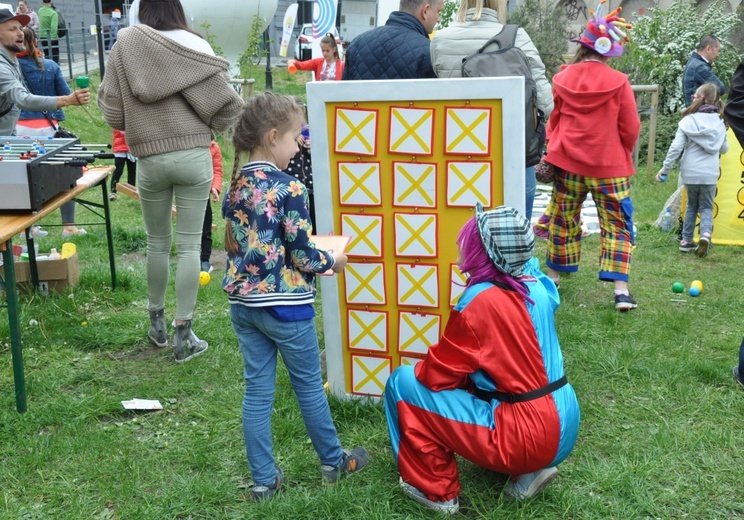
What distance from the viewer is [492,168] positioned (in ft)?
10.3

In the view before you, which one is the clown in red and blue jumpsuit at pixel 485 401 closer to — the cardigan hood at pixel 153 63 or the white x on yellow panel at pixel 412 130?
the white x on yellow panel at pixel 412 130

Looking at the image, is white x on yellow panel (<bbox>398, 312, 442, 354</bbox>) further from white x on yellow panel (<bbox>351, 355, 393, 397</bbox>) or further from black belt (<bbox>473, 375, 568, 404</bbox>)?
black belt (<bbox>473, 375, 568, 404</bbox>)

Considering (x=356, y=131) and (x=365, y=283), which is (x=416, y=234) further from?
(x=356, y=131)

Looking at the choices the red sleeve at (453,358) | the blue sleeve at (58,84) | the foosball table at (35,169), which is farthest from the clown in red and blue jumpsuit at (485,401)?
the blue sleeve at (58,84)

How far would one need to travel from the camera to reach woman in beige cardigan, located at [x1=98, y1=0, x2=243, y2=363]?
3.68 m

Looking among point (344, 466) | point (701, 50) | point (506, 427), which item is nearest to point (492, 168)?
point (506, 427)

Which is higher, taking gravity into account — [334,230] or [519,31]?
[519,31]

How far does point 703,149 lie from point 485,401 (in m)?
4.67

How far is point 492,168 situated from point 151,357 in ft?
7.72

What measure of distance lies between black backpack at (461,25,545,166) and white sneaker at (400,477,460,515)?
178 centimetres

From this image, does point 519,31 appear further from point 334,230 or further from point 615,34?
point 334,230

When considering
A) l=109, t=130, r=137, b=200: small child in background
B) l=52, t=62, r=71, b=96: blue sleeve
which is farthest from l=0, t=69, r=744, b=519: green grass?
l=109, t=130, r=137, b=200: small child in background

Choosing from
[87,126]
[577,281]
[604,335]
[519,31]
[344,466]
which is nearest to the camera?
[344,466]

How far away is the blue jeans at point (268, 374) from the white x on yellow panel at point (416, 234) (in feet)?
2.20
